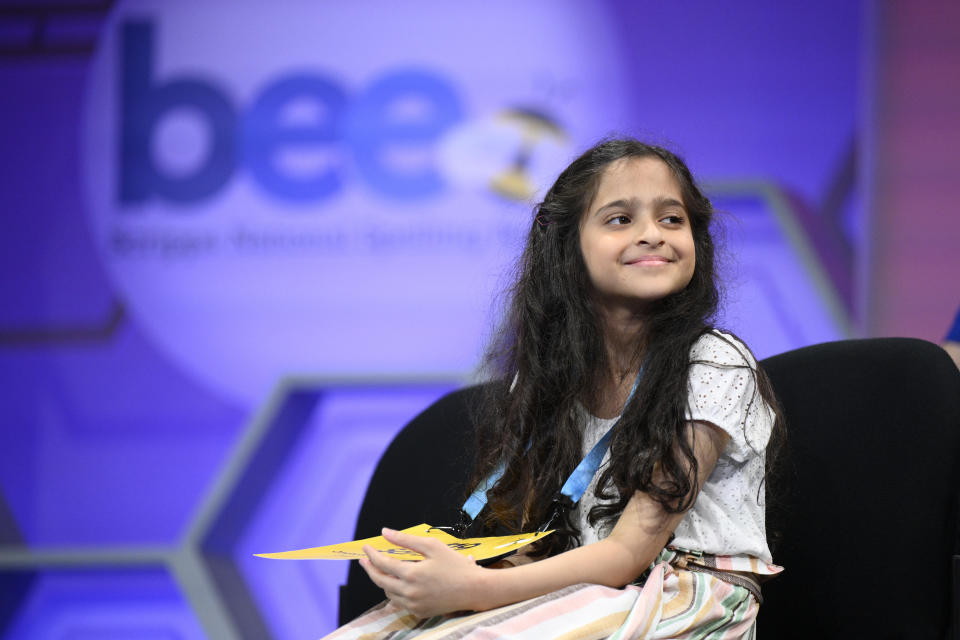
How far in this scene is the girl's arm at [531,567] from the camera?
1.02 metres

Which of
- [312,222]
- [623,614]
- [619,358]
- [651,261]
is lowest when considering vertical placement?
[623,614]

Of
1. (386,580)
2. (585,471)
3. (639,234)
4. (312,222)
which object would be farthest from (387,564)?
(312,222)

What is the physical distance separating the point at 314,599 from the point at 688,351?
59.1 inches

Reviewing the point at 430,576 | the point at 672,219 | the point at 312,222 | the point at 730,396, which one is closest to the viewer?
the point at 430,576

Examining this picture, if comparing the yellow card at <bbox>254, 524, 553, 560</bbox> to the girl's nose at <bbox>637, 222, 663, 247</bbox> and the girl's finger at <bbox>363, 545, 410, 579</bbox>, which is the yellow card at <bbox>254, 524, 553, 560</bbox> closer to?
the girl's finger at <bbox>363, 545, 410, 579</bbox>

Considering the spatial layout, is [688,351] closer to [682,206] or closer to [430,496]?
[682,206]

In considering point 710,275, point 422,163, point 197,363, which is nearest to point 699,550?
point 710,275

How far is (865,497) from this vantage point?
123 cm

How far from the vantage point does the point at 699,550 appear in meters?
1.15

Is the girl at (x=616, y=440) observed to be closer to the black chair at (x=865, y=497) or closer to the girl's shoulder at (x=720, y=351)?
the girl's shoulder at (x=720, y=351)

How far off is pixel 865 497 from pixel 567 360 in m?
0.40

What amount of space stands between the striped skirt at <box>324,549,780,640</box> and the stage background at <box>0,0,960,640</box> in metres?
1.10

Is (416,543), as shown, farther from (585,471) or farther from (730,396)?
(730,396)

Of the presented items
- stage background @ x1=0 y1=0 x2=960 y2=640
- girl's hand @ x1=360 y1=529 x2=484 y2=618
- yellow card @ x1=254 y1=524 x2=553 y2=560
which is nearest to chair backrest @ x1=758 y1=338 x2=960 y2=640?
yellow card @ x1=254 y1=524 x2=553 y2=560
